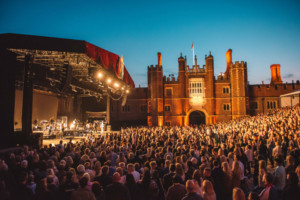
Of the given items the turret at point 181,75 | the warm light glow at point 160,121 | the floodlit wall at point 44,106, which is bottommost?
the warm light glow at point 160,121

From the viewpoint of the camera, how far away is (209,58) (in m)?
31.8

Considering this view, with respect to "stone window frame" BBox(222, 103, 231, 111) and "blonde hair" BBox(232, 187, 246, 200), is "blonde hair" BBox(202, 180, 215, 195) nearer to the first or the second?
"blonde hair" BBox(232, 187, 246, 200)

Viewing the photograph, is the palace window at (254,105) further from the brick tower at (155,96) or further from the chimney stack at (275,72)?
the brick tower at (155,96)

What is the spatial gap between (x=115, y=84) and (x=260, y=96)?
2691 centimetres

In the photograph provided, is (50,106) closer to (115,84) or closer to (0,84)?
(115,84)

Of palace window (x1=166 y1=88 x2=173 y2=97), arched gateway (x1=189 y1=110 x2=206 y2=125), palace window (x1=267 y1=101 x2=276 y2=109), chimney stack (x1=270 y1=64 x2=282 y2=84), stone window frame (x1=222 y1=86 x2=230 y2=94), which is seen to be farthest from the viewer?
chimney stack (x1=270 y1=64 x2=282 y2=84)

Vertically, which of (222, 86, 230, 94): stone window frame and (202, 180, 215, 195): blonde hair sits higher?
(222, 86, 230, 94): stone window frame

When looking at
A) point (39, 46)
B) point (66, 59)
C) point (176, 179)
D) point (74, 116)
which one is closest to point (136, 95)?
point (74, 116)

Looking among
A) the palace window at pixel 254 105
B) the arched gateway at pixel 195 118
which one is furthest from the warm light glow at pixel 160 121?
the palace window at pixel 254 105

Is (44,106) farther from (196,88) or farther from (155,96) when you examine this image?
(196,88)

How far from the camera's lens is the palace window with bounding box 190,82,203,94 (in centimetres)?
3193

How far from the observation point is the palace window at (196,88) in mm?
31928

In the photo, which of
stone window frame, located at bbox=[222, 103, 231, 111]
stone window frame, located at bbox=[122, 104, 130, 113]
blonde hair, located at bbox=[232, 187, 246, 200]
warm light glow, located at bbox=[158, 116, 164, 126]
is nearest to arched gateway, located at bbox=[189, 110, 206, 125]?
stone window frame, located at bbox=[222, 103, 231, 111]

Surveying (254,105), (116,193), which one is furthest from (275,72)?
(116,193)
